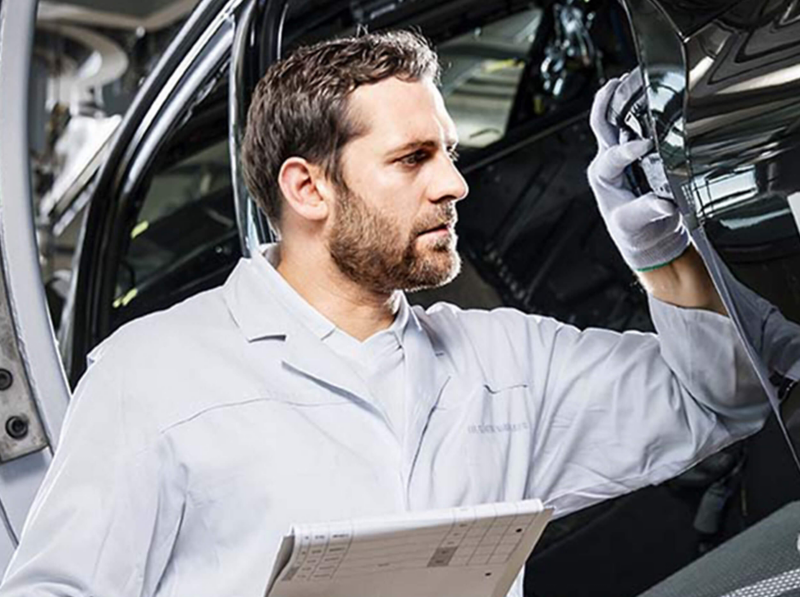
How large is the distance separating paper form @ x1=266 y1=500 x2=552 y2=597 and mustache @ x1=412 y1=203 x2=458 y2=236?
0.55 meters

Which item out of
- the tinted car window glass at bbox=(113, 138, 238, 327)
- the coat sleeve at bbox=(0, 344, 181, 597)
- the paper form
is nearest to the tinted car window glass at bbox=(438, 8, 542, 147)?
the tinted car window glass at bbox=(113, 138, 238, 327)

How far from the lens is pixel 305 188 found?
2424 mm

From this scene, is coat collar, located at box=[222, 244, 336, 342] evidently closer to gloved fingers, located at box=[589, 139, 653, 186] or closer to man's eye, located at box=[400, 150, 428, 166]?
man's eye, located at box=[400, 150, 428, 166]

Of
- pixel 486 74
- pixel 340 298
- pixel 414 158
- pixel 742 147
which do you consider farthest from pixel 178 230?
pixel 742 147

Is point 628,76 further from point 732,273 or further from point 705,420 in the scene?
point 705,420

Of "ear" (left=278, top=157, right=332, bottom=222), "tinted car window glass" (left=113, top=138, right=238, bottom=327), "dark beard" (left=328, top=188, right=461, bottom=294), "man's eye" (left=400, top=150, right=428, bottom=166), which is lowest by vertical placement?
"tinted car window glass" (left=113, top=138, right=238, bottom=327)

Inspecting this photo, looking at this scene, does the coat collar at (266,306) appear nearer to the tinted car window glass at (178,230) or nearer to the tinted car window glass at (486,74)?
the tinted car window glass at (178,230)

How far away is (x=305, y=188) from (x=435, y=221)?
0.79 feet

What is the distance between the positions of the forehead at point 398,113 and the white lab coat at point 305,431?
284 millimetres

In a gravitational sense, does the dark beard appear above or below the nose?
below

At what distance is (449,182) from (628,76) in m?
0.34

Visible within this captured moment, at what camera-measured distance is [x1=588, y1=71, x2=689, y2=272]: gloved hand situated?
2.08 metres

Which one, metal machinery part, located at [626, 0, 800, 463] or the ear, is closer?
metal machinery part, located at [626, 0, 800, 463]

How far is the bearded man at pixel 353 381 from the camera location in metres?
2.14
